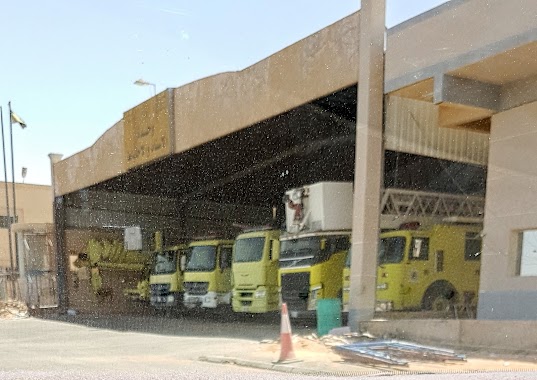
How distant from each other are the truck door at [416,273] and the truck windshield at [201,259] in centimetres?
803

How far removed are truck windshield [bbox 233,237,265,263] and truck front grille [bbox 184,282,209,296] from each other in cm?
227

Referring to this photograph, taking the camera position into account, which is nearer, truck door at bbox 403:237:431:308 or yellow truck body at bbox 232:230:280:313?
truck door at bbox 403:237:431:308

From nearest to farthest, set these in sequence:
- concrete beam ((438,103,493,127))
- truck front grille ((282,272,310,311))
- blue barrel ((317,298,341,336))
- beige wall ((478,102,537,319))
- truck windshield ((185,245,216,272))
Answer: beige wall ((478,102,537,319))
concrete beam ((438,103,493,127))
blue barrel ((317,298,341,336))
truck front grille ((282,272,310,311))
truck windshield ((185,245,216,272))

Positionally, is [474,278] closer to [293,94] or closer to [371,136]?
[371,136]

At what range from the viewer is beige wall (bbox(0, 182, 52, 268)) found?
1480 inches

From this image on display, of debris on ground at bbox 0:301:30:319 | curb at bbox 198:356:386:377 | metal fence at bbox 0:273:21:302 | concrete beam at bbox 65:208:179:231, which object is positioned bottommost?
debris on ground at bbox 0:301:30:319

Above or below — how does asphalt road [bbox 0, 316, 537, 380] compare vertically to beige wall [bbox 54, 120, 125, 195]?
below

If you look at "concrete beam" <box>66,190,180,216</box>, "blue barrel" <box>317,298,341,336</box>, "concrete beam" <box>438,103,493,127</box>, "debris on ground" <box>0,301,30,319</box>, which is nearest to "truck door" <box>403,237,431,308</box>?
"blue barrel" <box>317,298,341,336</box>

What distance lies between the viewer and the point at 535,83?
1110cm

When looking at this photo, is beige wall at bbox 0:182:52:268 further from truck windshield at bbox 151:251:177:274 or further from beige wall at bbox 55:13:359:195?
beige wall at bbox 55:13:359:195

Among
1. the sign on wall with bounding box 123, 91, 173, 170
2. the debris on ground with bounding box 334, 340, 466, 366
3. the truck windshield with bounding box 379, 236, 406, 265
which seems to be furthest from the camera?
the sign on wall with bounding box 123, 91, 173, 170

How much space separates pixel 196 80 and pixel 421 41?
839cm

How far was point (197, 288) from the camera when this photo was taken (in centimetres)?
2080

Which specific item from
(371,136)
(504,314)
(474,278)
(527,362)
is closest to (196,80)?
(371,136)
